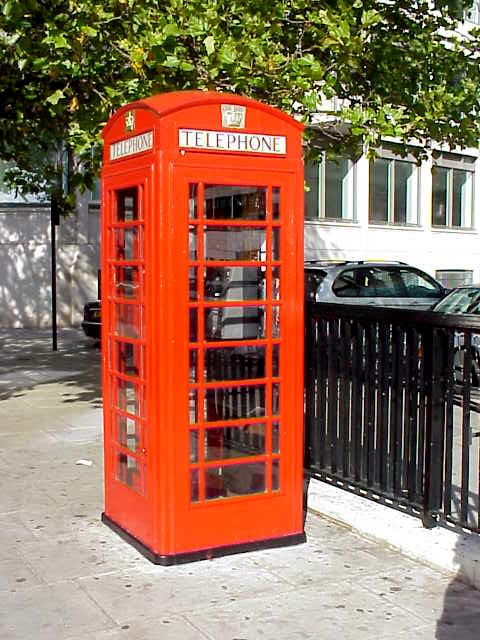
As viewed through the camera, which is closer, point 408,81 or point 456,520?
point 456,520

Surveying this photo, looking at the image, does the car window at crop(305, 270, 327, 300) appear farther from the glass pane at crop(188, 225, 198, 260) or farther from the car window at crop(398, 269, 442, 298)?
the glass pane at crop(188, 225, 198, 260)

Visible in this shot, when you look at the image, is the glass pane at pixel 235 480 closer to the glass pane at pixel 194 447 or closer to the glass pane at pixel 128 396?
the glass pane at pixel 194 447

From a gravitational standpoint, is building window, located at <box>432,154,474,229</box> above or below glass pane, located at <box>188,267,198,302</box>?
above

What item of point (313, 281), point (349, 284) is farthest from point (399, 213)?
point (313, 281)

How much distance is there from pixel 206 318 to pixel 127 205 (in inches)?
32.9

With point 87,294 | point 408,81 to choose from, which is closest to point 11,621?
point 408,81

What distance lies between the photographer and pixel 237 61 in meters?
7.77

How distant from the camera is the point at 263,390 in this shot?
534 cm

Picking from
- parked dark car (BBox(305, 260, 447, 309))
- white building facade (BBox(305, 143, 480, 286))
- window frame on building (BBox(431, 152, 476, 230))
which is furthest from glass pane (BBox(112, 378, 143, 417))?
window frame on building (BBox(431, 152, 476, 230))

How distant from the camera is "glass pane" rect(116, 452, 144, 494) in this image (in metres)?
5.41

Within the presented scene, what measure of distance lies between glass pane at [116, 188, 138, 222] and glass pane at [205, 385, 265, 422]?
3.62 feet

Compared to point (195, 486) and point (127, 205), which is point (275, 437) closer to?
point (195, 486)

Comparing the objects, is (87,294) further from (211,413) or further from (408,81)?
(211,413)

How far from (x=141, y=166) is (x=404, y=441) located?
89.2 inches
